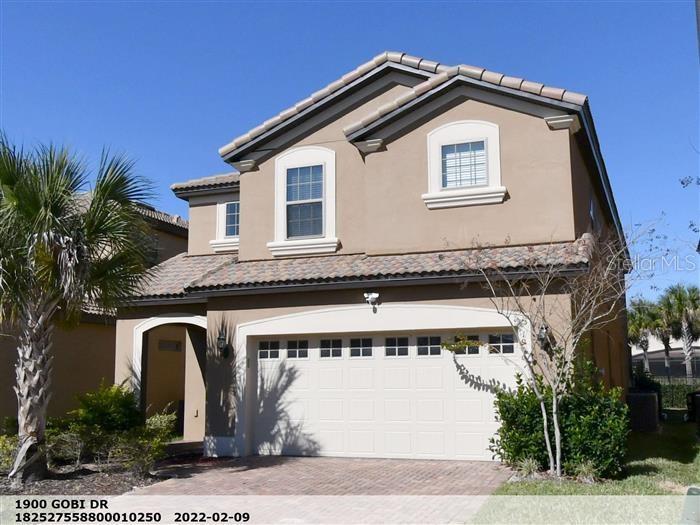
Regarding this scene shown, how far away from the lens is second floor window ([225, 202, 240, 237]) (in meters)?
20.2

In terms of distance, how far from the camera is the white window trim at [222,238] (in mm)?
19984

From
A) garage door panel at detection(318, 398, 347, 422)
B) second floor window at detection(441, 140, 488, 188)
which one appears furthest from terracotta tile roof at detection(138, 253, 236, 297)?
second floor window at detection(441, 140, 488, 188)

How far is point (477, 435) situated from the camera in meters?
13.9

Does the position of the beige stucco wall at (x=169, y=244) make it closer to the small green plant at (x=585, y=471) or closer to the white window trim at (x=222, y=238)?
the white window trim at (x=222, y=238)

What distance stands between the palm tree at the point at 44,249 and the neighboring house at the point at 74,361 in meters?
6.81

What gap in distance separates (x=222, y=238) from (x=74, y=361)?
5.90 m

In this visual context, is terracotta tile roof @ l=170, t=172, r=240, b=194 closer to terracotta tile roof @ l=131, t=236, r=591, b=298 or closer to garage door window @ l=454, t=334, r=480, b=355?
terracotta tile roof @ l=131, t=236, r=591, b=298

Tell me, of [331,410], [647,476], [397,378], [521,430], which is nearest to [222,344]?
[331,410]

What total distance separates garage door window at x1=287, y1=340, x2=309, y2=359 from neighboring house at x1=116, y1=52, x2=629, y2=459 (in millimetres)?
30

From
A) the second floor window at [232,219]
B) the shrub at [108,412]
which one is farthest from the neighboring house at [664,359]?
the shrub at [108,412]

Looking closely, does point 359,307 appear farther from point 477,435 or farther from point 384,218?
point 477,435

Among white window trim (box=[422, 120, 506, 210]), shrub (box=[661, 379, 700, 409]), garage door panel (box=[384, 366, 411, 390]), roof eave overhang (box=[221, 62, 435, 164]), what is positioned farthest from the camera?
shrub (box=[661, 379, 700, 409])

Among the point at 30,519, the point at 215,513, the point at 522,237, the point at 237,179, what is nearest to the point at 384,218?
the point at 522,237

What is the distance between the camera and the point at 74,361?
21.2 metres
